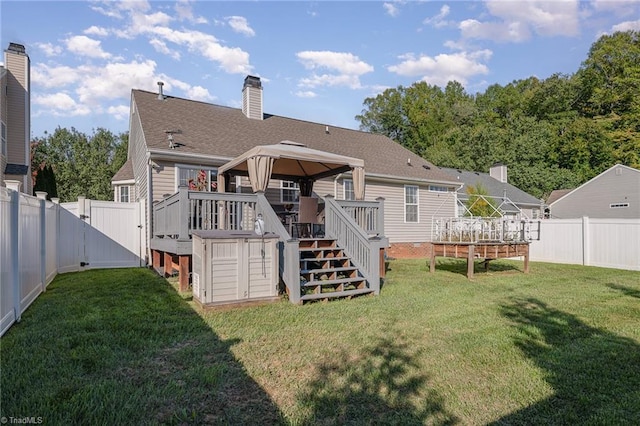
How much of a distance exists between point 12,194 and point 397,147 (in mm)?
14871

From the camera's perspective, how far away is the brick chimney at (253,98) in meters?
13.5

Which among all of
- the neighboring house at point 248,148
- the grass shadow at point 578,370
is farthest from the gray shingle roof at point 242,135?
the grass shadow at point 578,370

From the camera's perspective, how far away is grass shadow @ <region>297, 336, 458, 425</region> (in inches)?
97.4

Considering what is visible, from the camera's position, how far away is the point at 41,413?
2.36 metres

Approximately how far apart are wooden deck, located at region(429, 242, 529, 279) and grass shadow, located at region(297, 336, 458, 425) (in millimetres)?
5403

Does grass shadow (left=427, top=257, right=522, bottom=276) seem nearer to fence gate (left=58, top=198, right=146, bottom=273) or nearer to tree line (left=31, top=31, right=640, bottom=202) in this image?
fence gate (left=58, top=198, right=146, bottom=273)

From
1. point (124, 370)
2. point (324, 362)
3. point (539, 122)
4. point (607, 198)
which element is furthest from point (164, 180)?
point (539, 122)

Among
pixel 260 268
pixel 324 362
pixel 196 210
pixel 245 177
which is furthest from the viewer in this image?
pixel 245 177

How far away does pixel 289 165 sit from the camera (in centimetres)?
880

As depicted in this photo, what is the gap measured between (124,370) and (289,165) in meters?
6.27

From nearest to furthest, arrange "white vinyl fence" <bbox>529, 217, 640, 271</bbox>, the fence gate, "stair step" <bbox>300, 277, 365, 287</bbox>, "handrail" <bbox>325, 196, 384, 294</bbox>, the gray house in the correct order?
"stair step" <bbox>300, 277, 365, 287</bbox>, "handrail" <bbox>325, 196, 384, 294</bbox>, the gray house, the fence gate, "white vinyl fence" <bbox>529, 217, 640, 271</bbox>

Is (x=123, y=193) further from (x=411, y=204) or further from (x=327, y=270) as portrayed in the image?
(x=411, y=204)

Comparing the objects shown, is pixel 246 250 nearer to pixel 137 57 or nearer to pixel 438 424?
pixel 438 424

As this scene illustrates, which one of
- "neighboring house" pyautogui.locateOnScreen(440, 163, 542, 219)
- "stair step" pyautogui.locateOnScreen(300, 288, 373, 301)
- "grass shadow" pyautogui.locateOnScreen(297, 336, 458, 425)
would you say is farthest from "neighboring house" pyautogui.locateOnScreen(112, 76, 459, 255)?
"grass shadow" pyautogui.locateOnScreen(297, 336, 458, 425)
